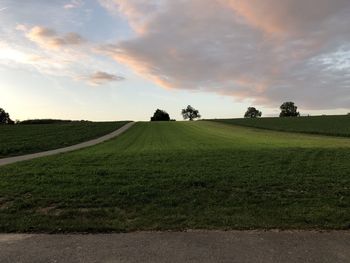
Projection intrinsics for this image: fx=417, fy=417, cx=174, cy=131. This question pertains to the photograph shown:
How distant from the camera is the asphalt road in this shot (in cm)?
627

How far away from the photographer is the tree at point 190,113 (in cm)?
19450

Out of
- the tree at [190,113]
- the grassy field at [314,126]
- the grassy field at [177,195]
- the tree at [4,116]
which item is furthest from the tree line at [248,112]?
the grassy field at [177,195]

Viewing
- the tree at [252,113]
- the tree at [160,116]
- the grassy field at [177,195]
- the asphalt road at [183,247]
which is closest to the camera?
the asphalt road at [183,247]

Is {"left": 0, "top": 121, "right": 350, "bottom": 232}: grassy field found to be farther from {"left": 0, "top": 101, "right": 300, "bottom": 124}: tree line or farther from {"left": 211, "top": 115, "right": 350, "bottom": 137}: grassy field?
{"left": 0, "top": 101, "right": 300, "bottom": 124}: tree line

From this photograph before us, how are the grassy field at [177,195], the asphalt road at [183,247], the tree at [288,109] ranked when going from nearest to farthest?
the asphalt road at [183,247]
the grassy field at [177,195]
the tree at [288,109]

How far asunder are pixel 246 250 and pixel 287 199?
3.90m

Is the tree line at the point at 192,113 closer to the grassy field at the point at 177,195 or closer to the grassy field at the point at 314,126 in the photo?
the grassy field at the point at 314,126

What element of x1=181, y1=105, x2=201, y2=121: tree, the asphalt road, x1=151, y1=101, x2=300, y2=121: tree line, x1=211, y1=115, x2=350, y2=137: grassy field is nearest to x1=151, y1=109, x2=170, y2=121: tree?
x1=151, y1=101, x2=300, y2=121: tree line

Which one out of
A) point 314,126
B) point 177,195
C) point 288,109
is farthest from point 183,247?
point 288,109

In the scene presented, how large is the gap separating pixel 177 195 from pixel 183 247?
3.81 m

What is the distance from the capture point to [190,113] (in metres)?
194

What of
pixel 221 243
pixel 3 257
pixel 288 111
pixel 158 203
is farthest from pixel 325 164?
pixel 288 111

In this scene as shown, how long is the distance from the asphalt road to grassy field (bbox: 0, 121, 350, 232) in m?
0.48

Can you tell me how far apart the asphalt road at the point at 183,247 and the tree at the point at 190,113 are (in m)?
186
